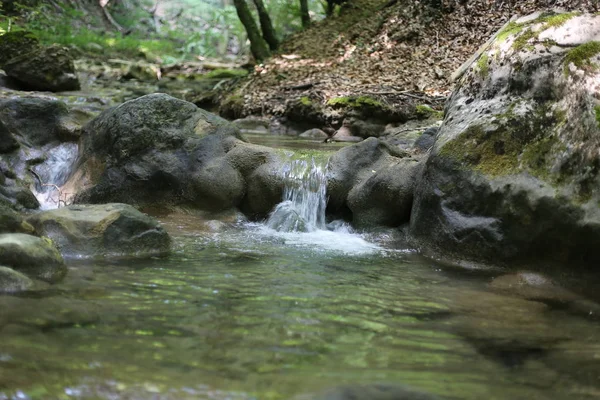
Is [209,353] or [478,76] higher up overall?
[478,76]

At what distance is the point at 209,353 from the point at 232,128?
464 centimetres

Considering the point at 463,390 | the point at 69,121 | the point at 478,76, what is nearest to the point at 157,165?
the point at 69,121

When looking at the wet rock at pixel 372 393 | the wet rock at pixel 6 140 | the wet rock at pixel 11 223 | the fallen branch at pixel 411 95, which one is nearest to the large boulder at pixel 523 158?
the wet rock at pixel 372 393

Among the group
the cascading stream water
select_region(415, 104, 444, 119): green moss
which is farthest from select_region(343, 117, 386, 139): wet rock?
the cascading stream water

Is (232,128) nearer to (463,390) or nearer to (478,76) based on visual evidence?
(478,76)

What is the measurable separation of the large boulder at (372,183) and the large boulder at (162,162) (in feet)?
2.52

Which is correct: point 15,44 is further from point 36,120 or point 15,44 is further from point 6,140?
point 6,140

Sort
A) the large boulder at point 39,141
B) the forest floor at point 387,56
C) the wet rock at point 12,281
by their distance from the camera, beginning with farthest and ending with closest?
1. the forest floor at point 387,56
2. the large boulder at point 39,141
3. the wet rock at point 12,281

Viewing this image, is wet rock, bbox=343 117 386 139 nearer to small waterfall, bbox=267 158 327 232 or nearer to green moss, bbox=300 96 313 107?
green moss, bbox=300 96 313 107

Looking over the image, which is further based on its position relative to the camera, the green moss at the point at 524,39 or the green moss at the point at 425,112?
the green moss at the point at 425,112

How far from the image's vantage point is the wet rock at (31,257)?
3.54m

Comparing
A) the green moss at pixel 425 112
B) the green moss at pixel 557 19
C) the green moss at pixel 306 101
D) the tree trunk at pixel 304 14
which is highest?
the tree trunk at pixel 304 14

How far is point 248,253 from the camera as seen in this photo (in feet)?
15.5

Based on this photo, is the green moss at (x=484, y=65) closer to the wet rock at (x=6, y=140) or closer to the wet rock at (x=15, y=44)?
A: the wet rock at (x=6, y=140)
